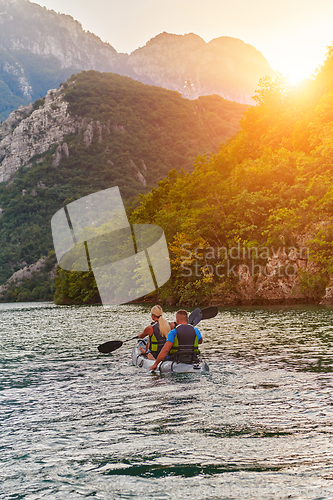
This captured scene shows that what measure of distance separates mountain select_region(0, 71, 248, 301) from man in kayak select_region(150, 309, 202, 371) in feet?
381

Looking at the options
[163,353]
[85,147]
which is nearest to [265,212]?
[163,353]

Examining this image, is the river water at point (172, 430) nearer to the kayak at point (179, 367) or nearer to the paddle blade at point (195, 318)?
the kayak at point (179, 367)

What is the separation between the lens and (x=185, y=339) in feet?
43.1

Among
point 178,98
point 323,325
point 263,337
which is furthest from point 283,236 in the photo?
point 178,98

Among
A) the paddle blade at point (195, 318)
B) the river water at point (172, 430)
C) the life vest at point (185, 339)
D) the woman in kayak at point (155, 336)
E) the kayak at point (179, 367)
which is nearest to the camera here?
the river water at point (172, 430)

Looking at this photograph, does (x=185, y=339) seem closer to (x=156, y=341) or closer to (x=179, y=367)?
(x=179, y=367)

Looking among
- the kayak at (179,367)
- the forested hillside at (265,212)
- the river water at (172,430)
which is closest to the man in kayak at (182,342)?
the kayak at (179,367)

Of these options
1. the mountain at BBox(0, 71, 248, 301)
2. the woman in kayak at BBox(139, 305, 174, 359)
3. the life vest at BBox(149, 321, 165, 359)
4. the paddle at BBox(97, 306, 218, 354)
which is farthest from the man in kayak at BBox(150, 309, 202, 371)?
the mountain at BBox(0, 71, 248, 301)

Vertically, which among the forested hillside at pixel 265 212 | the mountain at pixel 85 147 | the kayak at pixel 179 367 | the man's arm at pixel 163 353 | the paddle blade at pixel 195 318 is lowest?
the kayak at pixel 179 367

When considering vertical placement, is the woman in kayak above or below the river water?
above

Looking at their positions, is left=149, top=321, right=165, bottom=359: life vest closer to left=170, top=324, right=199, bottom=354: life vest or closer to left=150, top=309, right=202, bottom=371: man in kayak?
left=150, top=309, right=202, bottom=371: man in kayak

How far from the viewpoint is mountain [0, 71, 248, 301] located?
13412cm

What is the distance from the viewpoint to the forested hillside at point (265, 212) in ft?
140

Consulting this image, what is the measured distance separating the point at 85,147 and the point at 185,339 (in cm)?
14871
